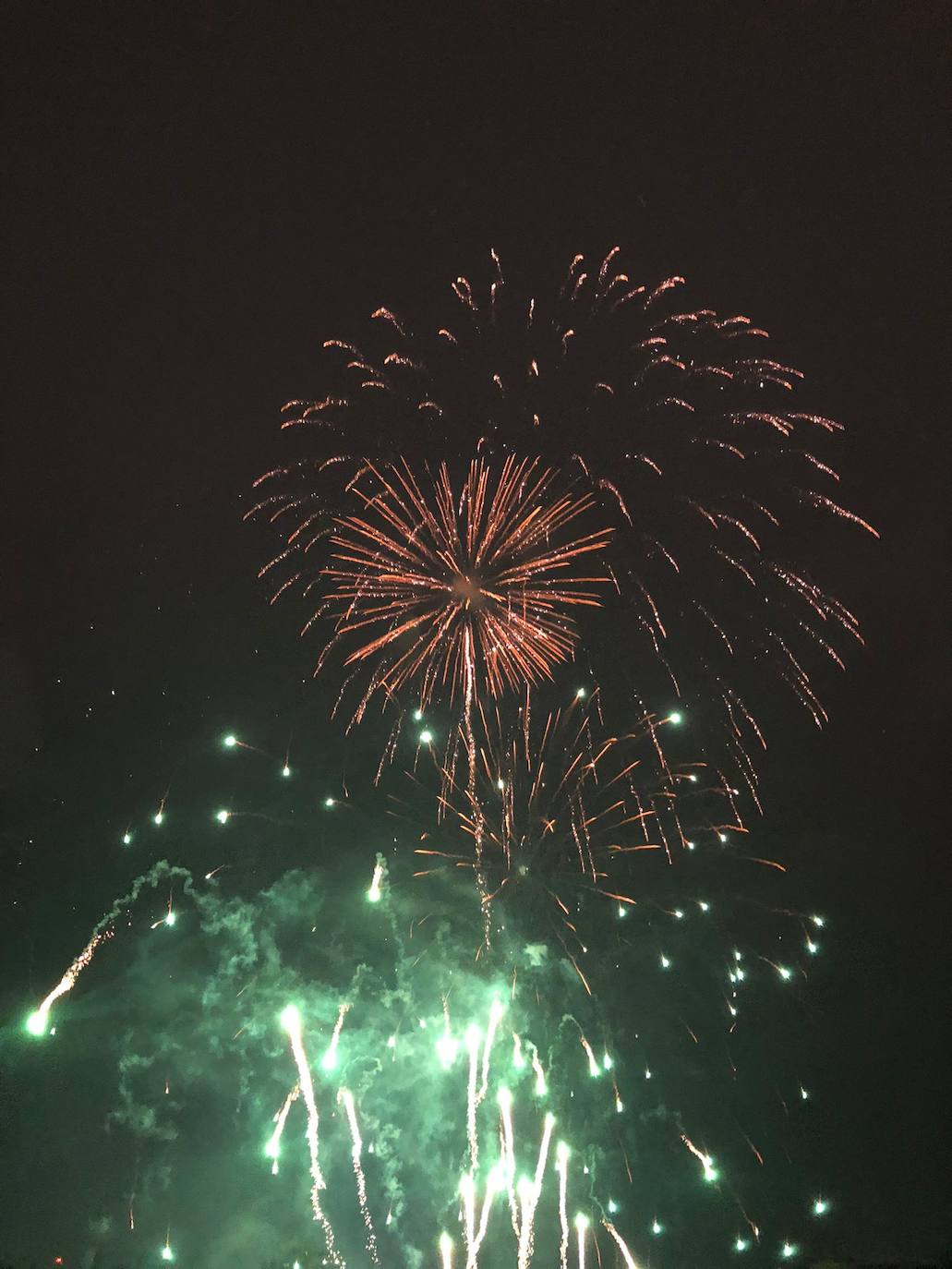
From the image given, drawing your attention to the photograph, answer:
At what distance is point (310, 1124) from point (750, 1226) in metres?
15.6

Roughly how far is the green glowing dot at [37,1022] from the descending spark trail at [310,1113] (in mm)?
7055

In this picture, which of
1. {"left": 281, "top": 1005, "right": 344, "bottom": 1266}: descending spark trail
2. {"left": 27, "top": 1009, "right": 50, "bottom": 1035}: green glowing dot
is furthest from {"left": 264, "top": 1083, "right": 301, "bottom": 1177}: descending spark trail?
{"left": 27, "top": 1009, "right": 50, "bottom": 1035}: green glowing dot

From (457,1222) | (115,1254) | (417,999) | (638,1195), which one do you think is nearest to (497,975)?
(417,999)

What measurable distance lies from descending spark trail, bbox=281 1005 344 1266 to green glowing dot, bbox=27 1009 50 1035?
7055mm

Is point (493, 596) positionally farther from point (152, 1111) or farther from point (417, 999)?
point (152, 1111)

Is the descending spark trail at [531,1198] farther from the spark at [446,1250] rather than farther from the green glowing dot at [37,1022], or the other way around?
the green glowing dot at [37,1022]

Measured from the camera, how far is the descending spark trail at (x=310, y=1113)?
24.2 meters

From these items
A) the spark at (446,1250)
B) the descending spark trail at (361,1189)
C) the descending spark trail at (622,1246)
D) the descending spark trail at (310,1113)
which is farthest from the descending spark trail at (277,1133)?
the descending spark trail at (622,1246)

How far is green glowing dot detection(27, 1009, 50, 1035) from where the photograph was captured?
26.3 meters

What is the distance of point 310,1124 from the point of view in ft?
79.4

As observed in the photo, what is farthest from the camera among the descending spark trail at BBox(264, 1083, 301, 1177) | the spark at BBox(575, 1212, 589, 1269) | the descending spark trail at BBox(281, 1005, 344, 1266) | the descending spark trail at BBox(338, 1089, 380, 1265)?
the spark at BBox(575, 1212, 589, 1269)

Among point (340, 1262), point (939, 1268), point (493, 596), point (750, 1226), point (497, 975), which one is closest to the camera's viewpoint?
point (493, 596)

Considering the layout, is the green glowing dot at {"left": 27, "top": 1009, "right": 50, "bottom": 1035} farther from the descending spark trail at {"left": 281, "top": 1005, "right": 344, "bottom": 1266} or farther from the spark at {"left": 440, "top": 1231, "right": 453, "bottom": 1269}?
the spark at {"left": 440, "top": 1231, "right": 453, "bottom": 1269}

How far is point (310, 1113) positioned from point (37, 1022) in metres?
8.83
